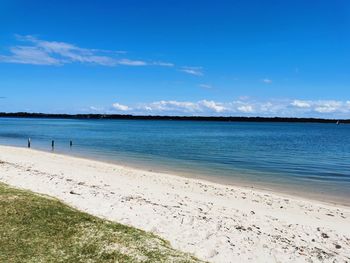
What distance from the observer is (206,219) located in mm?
12320

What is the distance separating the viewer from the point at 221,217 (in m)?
12.9

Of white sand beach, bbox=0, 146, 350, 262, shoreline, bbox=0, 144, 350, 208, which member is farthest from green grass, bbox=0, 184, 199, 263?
shoreline, bbox=0, 144, 350, 208

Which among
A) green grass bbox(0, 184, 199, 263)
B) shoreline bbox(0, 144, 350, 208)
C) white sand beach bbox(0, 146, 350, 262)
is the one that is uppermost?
green grass bbox(0, 184, 199, 263)

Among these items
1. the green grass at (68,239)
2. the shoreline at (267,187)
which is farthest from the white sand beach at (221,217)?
the green grass at (68,239)

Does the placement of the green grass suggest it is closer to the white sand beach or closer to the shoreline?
the white sand beach

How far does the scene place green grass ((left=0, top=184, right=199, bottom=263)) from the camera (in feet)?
25.3

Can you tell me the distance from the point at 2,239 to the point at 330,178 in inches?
937

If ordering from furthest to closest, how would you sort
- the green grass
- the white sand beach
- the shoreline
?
the shoreline, the white sand beach, the green grass

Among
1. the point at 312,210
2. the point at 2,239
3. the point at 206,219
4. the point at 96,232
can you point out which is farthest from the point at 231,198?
the point at 2,239

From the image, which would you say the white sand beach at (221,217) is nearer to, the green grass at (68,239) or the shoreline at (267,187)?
the shoreline at (267,187)

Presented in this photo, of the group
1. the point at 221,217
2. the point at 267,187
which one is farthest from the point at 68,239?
the point at 267,187

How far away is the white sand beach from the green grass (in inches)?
51.9

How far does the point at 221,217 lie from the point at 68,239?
5932 mm

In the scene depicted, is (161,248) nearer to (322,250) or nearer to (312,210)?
(322,250)
